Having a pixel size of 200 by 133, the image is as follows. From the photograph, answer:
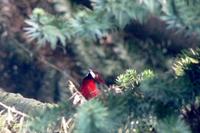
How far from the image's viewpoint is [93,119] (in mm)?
671

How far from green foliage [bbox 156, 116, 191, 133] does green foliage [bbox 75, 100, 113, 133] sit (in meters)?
0.06

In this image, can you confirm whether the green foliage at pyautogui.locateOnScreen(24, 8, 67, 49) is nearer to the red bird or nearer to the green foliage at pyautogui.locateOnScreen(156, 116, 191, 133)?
the green foliage at pyautogui.locateOnScreen(156, 116, 191, 133)

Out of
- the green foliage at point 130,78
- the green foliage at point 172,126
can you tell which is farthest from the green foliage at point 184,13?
the green foliage at point 130,78

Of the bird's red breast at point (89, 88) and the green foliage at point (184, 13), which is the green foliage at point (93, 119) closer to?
the green foliage at point (184, 13)

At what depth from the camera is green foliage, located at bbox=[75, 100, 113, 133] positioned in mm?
669

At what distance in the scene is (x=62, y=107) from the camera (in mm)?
820

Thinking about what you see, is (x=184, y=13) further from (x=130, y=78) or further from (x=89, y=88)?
(x=89, y=88)

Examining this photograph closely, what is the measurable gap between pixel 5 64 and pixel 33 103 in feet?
5.08

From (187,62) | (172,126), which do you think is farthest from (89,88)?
(172,126)

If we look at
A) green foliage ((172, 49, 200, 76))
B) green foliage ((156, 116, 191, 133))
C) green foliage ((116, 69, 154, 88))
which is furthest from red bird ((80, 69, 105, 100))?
green foliage ((156, 116, 191, 133))

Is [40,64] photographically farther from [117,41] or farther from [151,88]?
[151,88]

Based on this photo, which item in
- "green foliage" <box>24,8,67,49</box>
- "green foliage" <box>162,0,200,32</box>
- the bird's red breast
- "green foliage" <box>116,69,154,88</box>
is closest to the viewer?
"green foliage" <box>162,0,200,32</box>

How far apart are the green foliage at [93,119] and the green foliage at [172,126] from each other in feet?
0.21

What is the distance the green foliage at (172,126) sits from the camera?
70 cm
